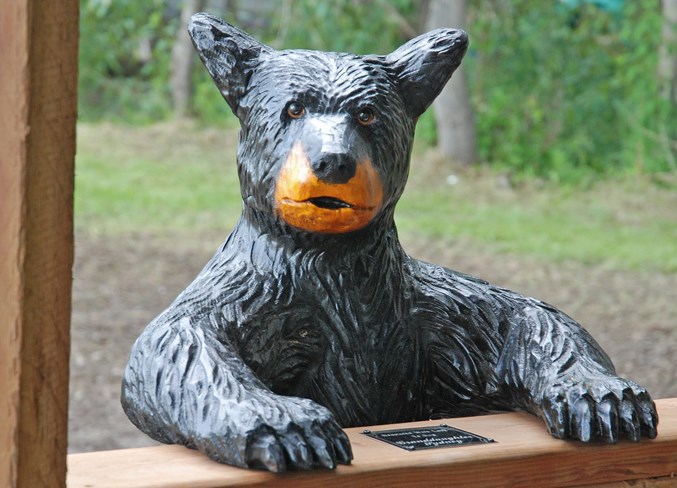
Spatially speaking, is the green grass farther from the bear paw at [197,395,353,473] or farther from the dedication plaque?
the bear paw at [197,395,353,473]

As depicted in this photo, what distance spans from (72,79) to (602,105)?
21.9 feet

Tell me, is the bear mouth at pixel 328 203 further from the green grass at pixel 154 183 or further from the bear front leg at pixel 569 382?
the green grass at pixel 154 183

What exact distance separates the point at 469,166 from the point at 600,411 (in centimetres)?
545

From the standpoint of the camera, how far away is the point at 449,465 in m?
1.61

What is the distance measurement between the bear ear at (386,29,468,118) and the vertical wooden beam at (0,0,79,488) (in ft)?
2.48

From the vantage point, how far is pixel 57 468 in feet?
4.12

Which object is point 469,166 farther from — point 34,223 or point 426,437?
point 34,223

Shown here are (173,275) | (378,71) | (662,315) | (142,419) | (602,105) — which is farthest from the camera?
(602,105)

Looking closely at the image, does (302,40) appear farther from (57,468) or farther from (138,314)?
(57,468)

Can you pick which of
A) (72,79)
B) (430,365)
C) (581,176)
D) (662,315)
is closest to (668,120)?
(581,176)

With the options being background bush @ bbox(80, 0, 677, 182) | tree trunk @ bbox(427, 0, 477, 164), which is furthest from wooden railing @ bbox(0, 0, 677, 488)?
tree trunk @ bbox(427, 0, 477, 164)

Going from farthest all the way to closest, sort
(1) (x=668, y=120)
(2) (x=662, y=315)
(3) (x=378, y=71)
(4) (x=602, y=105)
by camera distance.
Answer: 1. (4) (x=602, y=105)
2. (1) (x=668, y=120)
3. (2) (x=662, y=315)
4. (3) (x=378, y=71)

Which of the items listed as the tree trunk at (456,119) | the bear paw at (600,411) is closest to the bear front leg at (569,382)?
the bear paw at (600,411)

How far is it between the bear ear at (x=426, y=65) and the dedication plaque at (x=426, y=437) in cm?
53
